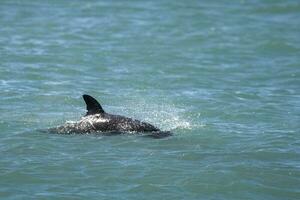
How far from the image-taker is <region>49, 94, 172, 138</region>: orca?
18016 millimetres

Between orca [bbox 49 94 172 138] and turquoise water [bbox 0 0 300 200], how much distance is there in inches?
9.0

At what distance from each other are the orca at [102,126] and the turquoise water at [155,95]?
0.23 m

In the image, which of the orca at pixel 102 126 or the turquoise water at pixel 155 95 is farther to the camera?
the orca at pixel 102 126

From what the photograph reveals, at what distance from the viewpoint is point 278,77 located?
2577 cm

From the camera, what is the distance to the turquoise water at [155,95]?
15578mm

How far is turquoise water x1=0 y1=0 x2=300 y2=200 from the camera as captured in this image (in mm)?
15578

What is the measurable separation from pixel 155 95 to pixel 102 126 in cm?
501

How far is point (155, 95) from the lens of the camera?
22828 millimetres

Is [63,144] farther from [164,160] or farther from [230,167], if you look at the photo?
[230,167]

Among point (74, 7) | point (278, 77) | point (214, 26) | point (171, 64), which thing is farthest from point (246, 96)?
point (74, 7)

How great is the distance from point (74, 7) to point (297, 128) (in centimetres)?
2003

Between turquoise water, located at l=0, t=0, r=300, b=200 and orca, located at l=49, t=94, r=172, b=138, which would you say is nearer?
turquoise water, located at l=0, t=0, r=300, b=200

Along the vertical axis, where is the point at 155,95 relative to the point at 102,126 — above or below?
below

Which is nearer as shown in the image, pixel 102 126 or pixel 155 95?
pixel 102 126
